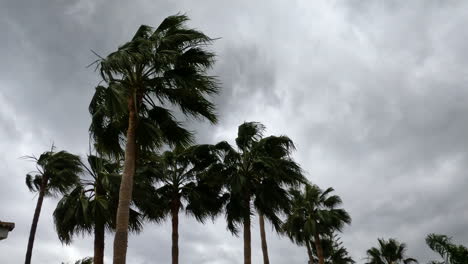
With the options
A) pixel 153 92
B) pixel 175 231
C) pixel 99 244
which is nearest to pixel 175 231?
pixel 175 231

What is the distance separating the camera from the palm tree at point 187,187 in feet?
55.5

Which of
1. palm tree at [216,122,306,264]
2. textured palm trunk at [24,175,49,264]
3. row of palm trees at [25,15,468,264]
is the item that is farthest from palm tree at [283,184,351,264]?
textured palm trunk at [24,175,49,264]

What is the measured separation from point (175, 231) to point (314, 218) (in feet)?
42.1

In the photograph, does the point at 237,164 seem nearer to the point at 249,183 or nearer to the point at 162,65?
the point at 249,183

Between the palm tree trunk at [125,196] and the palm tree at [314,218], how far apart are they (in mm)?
17191

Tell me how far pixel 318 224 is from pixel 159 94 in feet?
60.8

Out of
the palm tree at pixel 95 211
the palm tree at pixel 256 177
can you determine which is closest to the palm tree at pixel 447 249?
the palm tree at pixel 256 177

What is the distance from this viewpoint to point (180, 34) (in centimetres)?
1103

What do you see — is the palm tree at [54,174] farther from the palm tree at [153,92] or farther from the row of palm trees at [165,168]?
the palm tree at [153,92]

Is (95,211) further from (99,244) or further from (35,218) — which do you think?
(35,218)

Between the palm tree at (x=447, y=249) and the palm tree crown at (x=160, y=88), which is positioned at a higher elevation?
the palm tree crown at (x=160, y=88)

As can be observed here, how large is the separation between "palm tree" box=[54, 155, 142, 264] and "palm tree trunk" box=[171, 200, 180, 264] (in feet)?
5.37

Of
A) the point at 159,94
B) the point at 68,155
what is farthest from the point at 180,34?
the point at 68,155

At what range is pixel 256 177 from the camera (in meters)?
16.5
